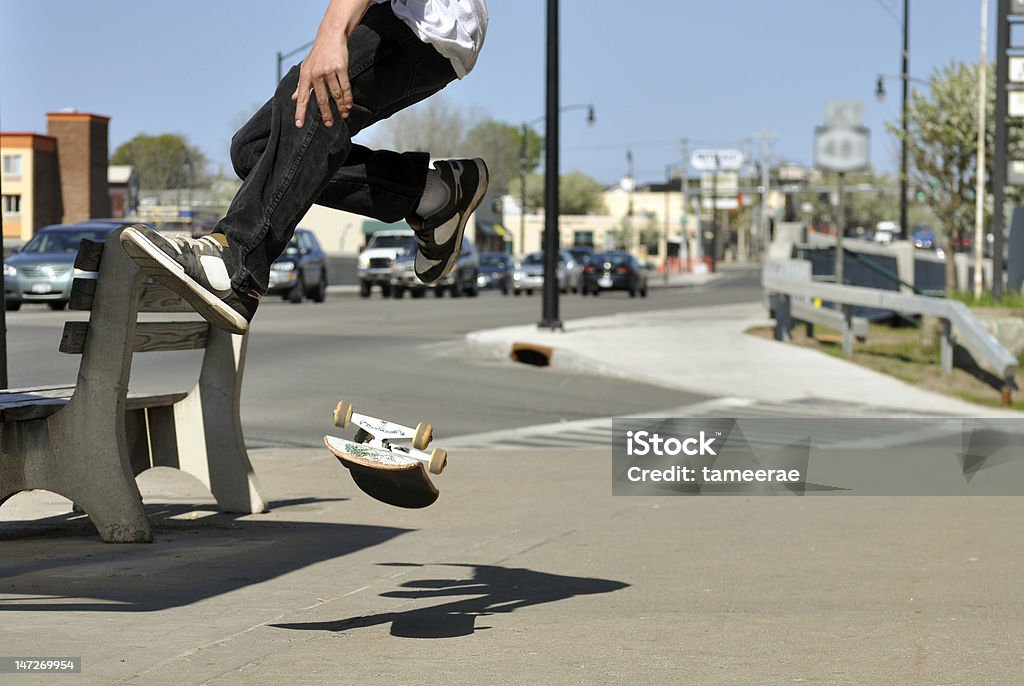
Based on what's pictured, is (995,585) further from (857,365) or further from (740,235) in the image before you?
(740,235)

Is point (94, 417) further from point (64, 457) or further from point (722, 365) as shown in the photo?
point (722, 365)

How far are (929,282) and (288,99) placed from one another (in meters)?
27.4

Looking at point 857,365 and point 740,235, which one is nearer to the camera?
point 857,365

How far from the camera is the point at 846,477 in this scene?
8.51 metres

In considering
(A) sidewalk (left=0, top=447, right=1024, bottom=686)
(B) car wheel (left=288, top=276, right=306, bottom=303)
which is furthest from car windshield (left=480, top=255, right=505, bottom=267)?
(A) sidewalk (left=0, top=447, right=1024, bottom=686)

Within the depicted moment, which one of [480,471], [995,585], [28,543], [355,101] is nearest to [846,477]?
[480,471]

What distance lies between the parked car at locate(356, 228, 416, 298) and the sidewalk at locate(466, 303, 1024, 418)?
22484 mm

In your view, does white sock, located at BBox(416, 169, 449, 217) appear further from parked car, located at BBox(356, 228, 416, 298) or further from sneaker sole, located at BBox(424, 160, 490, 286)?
parked car, located at BBox(356, 228, 416, 298)

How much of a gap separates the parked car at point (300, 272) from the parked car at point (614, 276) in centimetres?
1578

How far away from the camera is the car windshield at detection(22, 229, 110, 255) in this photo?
2633 centimetres

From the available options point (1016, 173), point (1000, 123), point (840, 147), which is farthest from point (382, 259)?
point (1000, 123)

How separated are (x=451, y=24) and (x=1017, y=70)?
18446 mm

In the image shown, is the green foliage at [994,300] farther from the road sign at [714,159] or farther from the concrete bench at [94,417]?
the road sign at [714,159]

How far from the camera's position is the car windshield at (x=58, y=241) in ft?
86.4
